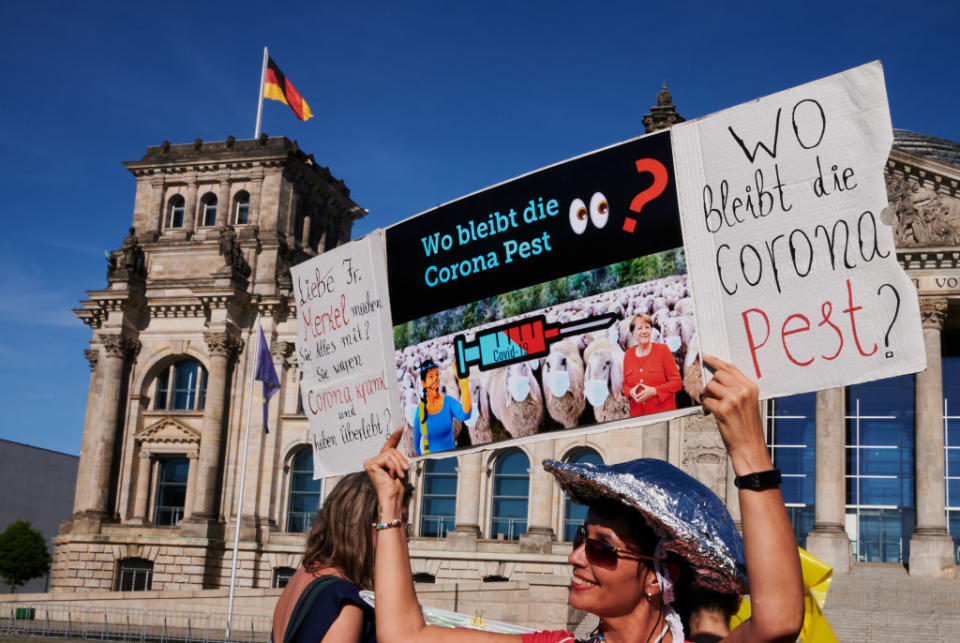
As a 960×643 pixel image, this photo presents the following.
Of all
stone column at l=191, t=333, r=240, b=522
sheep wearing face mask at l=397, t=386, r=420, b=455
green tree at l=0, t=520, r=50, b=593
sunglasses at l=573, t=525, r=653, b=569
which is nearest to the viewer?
sunglasses at l=573, t=525, r=653, b=569

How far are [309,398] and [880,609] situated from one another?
1048 inches

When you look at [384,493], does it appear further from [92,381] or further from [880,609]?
[92,381]

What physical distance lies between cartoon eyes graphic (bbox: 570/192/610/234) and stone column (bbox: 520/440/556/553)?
115 feet

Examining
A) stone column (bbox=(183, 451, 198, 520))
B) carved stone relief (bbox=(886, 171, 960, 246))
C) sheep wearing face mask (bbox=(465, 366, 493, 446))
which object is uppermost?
carved stone relief (bbox=(886, 171, 960, 246))

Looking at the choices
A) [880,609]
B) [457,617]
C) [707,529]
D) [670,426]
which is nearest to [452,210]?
[457,617]

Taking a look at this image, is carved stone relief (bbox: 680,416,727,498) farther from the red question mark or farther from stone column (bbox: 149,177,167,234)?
the red question mark

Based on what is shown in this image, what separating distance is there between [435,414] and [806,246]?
226cm

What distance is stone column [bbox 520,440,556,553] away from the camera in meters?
40.4

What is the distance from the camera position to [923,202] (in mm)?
37406

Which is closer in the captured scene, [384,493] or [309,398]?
[384,493]

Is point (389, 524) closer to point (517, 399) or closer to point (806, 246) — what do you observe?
point (517, 399)

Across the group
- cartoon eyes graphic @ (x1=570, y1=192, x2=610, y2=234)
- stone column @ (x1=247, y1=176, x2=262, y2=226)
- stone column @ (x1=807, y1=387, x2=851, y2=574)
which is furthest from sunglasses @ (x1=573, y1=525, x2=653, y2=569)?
stone column @ (x1=247, y1=176, x2=262, y2=226)

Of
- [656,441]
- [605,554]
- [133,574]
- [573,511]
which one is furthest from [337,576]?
[133,574]

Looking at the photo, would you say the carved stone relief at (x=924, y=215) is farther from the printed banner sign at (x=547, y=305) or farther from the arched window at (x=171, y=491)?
the printed banner sign at (x=547, y=305)
